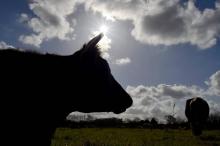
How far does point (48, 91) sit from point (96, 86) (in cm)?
106

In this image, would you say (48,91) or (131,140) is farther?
(131,140)

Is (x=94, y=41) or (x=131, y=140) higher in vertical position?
(x=94, y=41)

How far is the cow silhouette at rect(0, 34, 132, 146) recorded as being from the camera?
7344 mm

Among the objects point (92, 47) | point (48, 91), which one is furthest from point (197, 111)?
point (48, 91)

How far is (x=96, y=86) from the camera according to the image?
27.5 ft

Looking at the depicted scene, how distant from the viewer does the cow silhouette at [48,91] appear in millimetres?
7344

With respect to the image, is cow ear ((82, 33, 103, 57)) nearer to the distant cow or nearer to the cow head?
the cow head

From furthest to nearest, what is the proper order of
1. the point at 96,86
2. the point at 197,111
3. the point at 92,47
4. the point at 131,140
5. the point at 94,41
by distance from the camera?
1. the point at 197,111
2. the point at 131,140
3. the point at 96,86
4. the point at 92,47
5. the point at 94,41

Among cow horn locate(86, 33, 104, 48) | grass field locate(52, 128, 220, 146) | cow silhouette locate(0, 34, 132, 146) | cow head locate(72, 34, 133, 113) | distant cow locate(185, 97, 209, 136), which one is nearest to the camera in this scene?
cow silhouette locate(0, 34, 132, 146)

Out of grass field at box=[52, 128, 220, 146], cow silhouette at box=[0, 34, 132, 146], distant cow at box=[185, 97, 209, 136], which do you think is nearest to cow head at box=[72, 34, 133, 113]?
cow silhouette at box=[0, 34, 132, 146]

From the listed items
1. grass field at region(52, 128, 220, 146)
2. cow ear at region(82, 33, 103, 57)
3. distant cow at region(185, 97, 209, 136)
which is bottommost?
grass field at region(52, 128, 220, 146)

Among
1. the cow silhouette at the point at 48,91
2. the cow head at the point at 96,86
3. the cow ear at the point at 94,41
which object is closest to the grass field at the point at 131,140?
the cow head at the point at 96,86

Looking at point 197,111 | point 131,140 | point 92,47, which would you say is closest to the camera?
point 92,47

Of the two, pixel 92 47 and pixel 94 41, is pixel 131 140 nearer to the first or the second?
pixel 92 47
